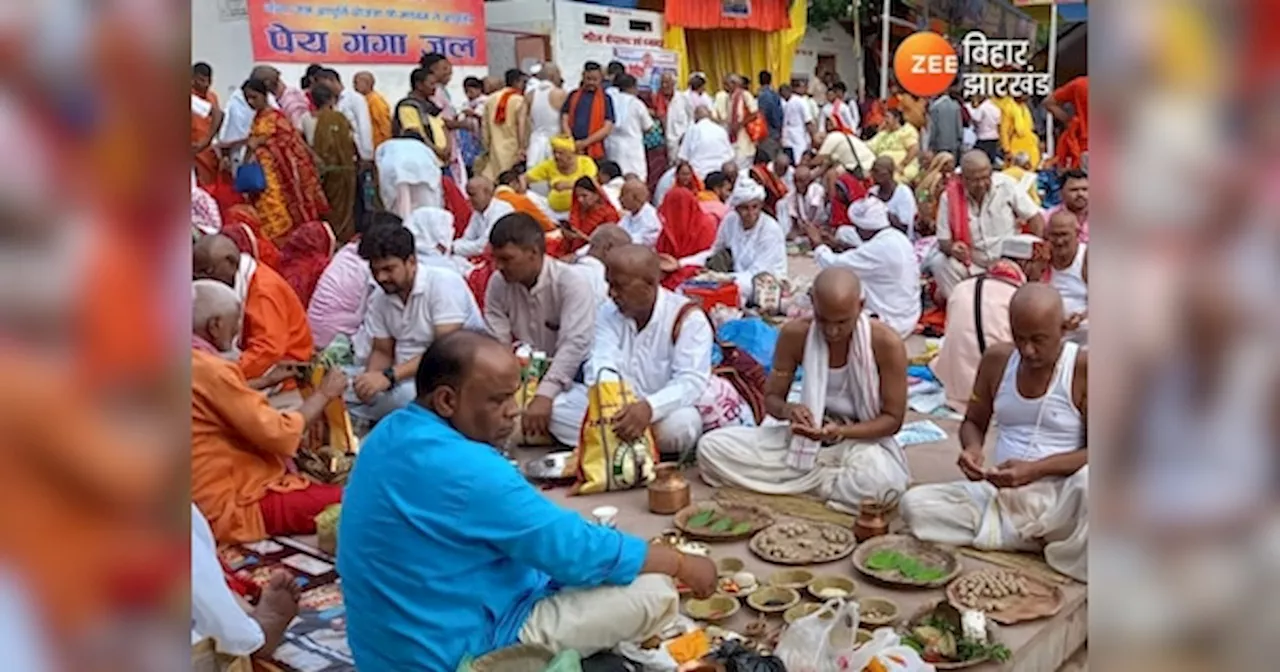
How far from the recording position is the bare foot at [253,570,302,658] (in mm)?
3250

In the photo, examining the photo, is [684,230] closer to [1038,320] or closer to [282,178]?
[282,178]

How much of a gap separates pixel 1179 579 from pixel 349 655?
120 inches

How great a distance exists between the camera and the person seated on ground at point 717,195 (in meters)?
9.11

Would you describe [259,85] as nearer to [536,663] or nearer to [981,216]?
[981,216]

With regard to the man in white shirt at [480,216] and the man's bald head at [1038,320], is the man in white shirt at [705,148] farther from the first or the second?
the man's bald head at [1038,320]

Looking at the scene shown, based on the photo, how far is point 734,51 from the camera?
20578 millimetres

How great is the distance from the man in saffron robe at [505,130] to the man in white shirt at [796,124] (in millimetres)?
4562

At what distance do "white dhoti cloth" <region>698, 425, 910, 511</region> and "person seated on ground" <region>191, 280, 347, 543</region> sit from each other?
1.44 meters

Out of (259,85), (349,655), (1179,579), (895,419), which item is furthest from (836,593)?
(259,85)

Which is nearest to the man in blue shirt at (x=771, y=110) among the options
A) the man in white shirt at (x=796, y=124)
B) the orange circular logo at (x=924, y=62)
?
the man in white shirt at (x=796, y=124)

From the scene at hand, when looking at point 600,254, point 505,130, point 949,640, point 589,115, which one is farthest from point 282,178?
point 949,640

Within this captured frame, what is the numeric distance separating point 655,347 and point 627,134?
7.54m

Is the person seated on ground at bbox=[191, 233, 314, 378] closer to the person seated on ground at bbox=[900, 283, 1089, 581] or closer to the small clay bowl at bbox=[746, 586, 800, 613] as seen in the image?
the small clay bowl at bbox=[746, 586, 800, 613]

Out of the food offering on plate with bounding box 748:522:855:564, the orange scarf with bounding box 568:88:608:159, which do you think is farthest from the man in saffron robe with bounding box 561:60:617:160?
the food offering on plate with bounding box 748:522:855:564
